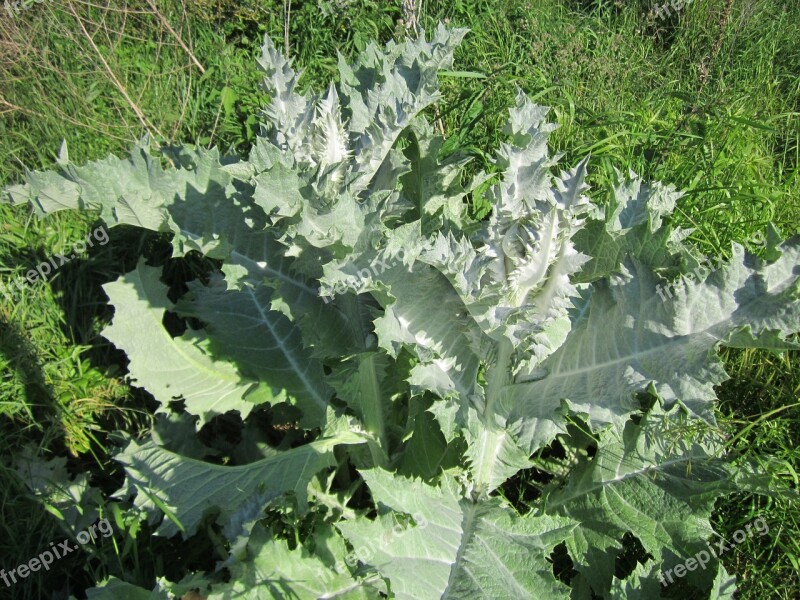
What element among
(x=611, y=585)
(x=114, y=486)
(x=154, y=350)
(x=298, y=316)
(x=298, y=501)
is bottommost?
(x=114, y=486)

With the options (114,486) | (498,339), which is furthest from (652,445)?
(114,486)

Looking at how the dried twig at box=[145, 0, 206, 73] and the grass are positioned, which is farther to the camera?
the dried twig at box=[145, 0, 206, 73]

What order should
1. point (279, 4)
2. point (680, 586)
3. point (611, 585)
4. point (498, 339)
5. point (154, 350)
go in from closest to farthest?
point (498, 339) → point (611, 585) → point (680, 586) → point (154, 350) → point (279, 4)

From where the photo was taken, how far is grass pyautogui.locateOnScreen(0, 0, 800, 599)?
2.88 m

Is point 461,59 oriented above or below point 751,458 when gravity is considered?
above

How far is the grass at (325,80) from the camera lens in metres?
2.88

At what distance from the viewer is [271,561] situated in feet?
7.32

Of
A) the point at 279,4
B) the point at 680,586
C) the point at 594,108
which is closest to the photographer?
the point at 680,586

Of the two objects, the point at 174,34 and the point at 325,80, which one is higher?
the point at 174,34

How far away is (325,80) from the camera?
→ 430 centimetres

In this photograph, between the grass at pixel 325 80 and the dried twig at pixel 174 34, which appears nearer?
the grass at pixel 325 80

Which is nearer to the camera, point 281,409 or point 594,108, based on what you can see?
point 281,409

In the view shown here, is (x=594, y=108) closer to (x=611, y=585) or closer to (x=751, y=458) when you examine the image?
(x=751, y=458)

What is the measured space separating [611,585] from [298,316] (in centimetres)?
139
